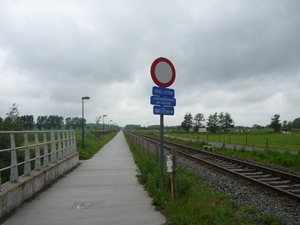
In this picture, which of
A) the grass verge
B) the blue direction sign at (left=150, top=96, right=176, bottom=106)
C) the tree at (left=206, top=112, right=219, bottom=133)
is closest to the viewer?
the blue direction sign at (left=150, top=96, right=176, bottom=106)

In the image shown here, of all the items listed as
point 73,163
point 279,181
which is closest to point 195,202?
point 279,181

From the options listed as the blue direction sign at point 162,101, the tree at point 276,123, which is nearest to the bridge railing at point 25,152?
the blue direction sign at point 162,101

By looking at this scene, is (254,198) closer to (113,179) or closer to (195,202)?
(195,202)

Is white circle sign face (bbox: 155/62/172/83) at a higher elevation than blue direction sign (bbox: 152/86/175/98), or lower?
higher

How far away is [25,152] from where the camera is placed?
25.8ft

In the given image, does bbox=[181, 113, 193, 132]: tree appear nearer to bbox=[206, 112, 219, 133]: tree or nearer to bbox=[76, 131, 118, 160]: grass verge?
bbox=[206, 112, 219, 133]: tree

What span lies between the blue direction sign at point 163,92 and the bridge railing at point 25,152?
10.9ft

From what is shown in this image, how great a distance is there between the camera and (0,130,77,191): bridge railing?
6.81 metres

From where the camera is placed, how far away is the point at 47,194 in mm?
7875

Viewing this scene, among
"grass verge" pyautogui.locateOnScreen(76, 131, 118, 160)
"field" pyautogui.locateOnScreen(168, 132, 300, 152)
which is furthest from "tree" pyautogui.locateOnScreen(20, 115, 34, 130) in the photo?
"field" pyautogui.locateOnScreen(168, 132, 300, 152)

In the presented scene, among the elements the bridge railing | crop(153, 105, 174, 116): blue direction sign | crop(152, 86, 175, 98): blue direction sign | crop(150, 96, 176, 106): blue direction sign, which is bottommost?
the bridge railing

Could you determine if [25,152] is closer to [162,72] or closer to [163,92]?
[163,92]

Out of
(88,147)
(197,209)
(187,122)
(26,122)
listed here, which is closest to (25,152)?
(197,209)

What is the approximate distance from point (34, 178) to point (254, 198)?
5870mm
